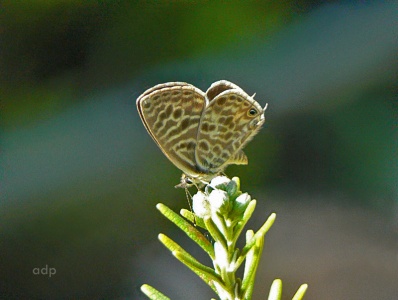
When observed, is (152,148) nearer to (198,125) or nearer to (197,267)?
(198,125)

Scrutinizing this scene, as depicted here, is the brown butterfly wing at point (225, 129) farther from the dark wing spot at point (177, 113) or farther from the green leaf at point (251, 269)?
the green leaf at point (251, 269)

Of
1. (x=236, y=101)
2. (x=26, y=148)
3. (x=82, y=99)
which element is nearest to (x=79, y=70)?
(x=82, y=99)

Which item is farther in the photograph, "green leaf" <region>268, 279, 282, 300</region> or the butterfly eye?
the butterfly eye

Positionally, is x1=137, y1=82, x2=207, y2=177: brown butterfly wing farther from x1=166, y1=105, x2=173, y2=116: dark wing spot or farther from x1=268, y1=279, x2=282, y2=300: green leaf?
x1=268, y1=279, x2=282, y2=300: green leaf

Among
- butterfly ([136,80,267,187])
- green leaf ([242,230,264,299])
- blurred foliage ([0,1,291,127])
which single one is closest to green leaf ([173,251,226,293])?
green leaf ([242,230,264,299])

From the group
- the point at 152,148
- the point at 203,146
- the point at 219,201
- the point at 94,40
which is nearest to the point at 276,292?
the point at 219,201
